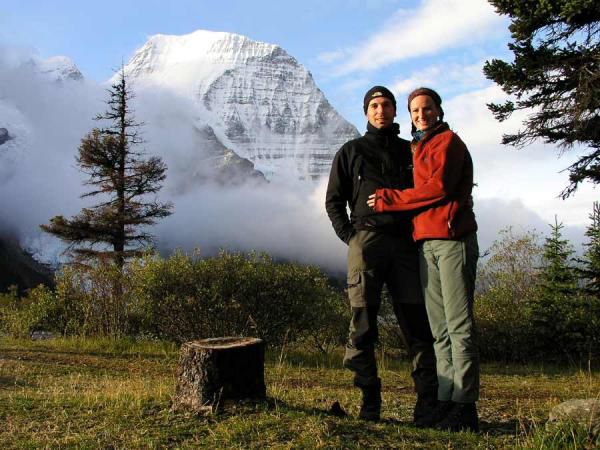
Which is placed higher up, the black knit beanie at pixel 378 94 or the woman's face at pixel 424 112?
the black knit beanie at pixel 378 94

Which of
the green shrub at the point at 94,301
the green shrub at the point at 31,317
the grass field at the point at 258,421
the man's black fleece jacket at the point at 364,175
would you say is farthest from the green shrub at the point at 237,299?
the man's black fleece jacket at the point at 364,175

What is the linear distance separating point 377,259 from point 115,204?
56.8ft

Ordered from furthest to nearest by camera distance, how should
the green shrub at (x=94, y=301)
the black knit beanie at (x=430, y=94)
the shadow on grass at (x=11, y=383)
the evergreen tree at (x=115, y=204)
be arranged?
1. the evergreen tree at (x=115, y=204)
2. the green shrub at (x=94, y=301)
3. the shadow on grass at (x=11, y=383)
4. the black knit beanie at (x=430, y=94)

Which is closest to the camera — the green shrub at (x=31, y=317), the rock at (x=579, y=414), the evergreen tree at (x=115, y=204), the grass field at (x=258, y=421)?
the grass field at (x=258, y=421)

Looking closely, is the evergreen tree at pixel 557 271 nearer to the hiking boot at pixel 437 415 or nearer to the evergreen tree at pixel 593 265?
the evergreen tree at pixel 593 265

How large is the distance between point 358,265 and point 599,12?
265 inches

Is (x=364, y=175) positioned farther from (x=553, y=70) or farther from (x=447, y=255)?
(x=553, y=70)

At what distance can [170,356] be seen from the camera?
896cm


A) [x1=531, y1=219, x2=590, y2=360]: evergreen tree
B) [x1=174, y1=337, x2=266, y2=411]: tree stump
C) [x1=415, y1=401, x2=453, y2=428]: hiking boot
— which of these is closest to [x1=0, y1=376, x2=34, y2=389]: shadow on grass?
[x1=174, y1=337, x2=266, y2=411]: tree stump

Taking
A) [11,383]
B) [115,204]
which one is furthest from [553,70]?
[115,204]

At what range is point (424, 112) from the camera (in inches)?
148

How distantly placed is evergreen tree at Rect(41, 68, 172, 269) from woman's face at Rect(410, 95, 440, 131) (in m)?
16.3

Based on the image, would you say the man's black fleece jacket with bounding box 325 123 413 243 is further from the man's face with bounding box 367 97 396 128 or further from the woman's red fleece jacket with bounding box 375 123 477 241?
the woman's red fleece jacket with bounding box 375 123 477 241

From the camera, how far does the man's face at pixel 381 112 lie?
3.92m
